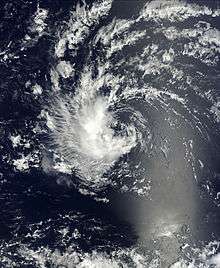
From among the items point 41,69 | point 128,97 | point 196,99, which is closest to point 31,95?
point 41,69

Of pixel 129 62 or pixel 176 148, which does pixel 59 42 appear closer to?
pixel 129 62

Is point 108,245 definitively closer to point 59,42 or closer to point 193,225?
point 193,225

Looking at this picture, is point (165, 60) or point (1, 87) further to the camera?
point (165, 60)

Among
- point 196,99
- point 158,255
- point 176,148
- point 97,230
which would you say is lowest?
point 158,255

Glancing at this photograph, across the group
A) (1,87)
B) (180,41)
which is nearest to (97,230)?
(1,87)

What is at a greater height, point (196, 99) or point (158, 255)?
point (196, 99)

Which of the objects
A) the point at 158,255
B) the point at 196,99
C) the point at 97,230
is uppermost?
the point at 196,99
